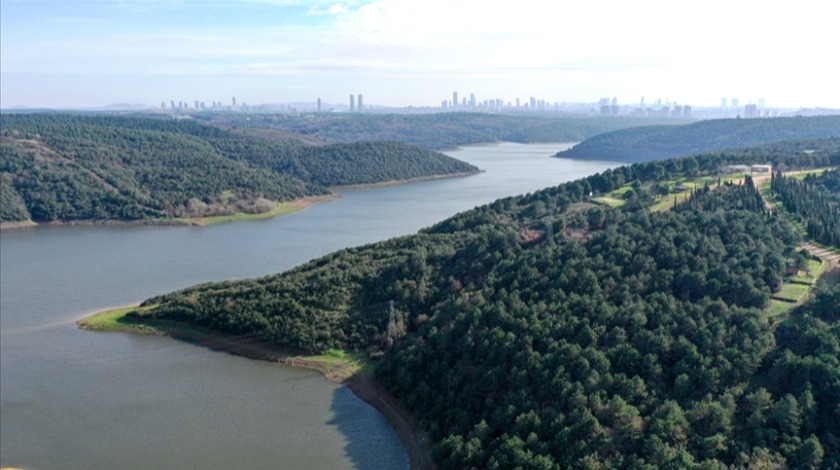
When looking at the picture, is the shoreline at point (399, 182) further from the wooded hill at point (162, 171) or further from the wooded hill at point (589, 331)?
the wooded hill at point (589, 331)

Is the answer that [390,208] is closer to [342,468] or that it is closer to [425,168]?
[425,168]

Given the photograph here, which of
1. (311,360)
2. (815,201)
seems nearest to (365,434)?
(311,360)

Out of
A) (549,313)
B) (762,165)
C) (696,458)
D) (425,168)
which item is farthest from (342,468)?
(425,168)

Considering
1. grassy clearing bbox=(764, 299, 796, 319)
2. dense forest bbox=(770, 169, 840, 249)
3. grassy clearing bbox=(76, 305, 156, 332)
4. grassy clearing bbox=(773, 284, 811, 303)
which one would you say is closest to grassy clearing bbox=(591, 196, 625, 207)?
Result: dense forest bbox=(770, 169, 840, 249)

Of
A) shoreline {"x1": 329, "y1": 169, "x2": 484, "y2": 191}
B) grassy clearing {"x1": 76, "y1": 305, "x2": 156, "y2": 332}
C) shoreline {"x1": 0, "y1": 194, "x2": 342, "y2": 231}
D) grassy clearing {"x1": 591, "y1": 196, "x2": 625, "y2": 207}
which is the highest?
grassy clearing {"x1": 591, "y1": 196, "x2": 625, "y2": 207}

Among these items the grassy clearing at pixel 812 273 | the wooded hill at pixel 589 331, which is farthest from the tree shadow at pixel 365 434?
the grassy clearing at pixel 812 273

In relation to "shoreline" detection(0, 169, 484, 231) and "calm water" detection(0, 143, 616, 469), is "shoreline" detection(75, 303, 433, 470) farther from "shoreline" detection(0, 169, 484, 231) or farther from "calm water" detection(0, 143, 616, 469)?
"shoreline" detection(0, 169, 484, 231)
